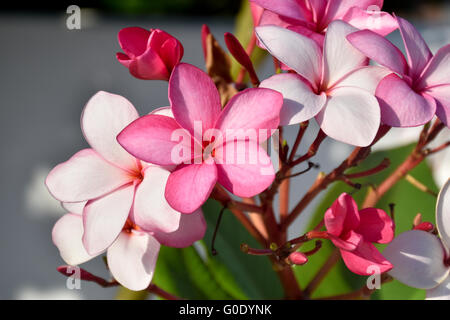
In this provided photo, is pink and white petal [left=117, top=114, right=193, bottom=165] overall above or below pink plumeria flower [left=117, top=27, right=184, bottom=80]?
below

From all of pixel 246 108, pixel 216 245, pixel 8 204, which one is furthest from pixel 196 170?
pixel 8 204

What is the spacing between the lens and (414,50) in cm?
25

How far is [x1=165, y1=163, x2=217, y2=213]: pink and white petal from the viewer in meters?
0.21

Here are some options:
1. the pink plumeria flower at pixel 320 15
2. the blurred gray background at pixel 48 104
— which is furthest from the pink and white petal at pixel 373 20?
the blurred gray background at pixel 48 104

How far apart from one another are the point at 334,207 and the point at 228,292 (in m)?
0.20

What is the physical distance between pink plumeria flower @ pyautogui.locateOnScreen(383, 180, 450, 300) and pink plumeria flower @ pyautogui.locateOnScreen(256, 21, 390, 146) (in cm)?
6

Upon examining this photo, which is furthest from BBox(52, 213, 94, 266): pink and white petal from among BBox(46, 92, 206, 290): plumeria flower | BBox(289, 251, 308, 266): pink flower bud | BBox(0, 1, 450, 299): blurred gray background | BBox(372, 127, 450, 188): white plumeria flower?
BBox(0, 1, 450, 299): blurred gray background

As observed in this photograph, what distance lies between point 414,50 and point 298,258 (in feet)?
0.36

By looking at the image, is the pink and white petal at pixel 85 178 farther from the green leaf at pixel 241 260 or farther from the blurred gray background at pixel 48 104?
the blurred gray background at pixel 48 104

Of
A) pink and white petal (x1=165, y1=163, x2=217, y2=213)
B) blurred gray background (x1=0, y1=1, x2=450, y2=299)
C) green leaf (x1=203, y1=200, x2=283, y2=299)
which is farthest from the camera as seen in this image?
blurred gray background (x1=0, y1=1, x2=450, y2=299)

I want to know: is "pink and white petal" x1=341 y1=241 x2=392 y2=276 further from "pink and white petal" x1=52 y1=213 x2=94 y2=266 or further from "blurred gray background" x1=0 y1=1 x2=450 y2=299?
"blurred gray background" x1=0 y1=1 x2=450 y2=299

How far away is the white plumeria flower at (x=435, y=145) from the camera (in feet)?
1.44

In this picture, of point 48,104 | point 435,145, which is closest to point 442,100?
point 435,145

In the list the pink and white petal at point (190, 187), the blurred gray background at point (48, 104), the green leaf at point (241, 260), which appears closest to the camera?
the pink and white petal at point (190, 187)
